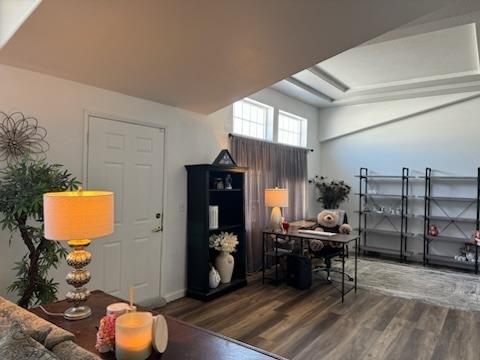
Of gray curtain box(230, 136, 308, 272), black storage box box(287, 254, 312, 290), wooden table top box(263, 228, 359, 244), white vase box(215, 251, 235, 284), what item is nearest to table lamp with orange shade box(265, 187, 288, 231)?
wooden table top box(263, 228, 359, 244)

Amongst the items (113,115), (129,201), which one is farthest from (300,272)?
(113,115)

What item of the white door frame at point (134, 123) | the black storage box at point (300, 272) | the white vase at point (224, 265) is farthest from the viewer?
the black storage box at point (300, 272)

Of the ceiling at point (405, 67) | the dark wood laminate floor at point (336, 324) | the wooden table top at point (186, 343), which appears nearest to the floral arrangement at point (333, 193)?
the ceiling at point (405, 67)

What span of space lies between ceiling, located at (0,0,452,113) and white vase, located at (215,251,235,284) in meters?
2.16

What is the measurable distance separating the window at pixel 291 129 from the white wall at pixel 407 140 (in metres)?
0.66

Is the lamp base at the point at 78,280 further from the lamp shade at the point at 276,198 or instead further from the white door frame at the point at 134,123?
the lamp shade at the point at 276,198

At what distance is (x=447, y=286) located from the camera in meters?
4.69

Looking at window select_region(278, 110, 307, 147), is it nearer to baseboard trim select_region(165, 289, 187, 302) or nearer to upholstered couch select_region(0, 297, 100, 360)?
baseboard trim select_region(165, 289, 187, 302)

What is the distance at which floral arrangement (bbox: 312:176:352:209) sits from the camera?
6818 mm

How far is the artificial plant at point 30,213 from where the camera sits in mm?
2232

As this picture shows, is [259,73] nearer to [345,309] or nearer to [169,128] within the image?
[169,128]

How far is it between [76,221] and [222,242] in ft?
8.70

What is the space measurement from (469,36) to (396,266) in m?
3.73

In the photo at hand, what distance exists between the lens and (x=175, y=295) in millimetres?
4043
